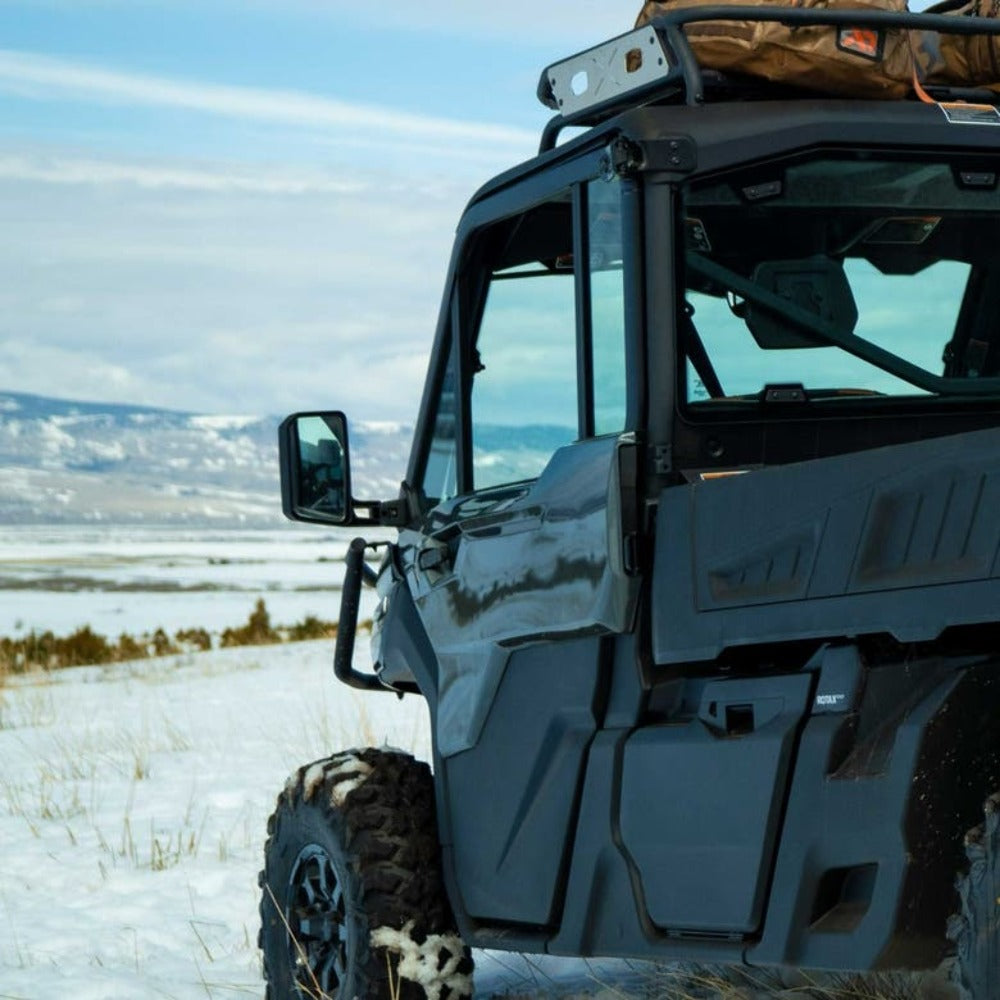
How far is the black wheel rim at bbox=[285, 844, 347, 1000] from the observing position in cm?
521

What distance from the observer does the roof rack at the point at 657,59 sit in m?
4.27

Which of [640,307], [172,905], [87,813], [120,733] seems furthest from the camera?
[120,733]

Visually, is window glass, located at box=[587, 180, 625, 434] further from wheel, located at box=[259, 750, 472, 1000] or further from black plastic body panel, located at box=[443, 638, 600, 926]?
wheel, located at box=[259, 750, 472, 1000]

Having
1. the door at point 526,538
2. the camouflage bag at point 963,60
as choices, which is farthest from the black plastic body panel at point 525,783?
the camouflage bag at point 963,60

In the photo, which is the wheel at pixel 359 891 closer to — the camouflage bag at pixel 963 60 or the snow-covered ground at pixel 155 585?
the camouflage bag at pixel 963 60

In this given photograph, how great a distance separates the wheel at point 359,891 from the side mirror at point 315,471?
655mm

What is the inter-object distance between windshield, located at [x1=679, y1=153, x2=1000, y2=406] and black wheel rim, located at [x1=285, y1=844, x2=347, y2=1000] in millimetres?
1828

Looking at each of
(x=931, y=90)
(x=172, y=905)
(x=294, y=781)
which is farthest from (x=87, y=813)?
(x=931, y=90)

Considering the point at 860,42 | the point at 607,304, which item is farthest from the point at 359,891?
the point at 860,42

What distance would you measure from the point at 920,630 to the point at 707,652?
680 millimetres

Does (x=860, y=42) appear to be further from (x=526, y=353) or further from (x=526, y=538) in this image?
(x=526, y=538)

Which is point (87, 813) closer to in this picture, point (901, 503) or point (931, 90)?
point (931, 90)

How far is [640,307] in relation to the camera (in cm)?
417

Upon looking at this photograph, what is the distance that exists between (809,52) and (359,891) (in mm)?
2289
